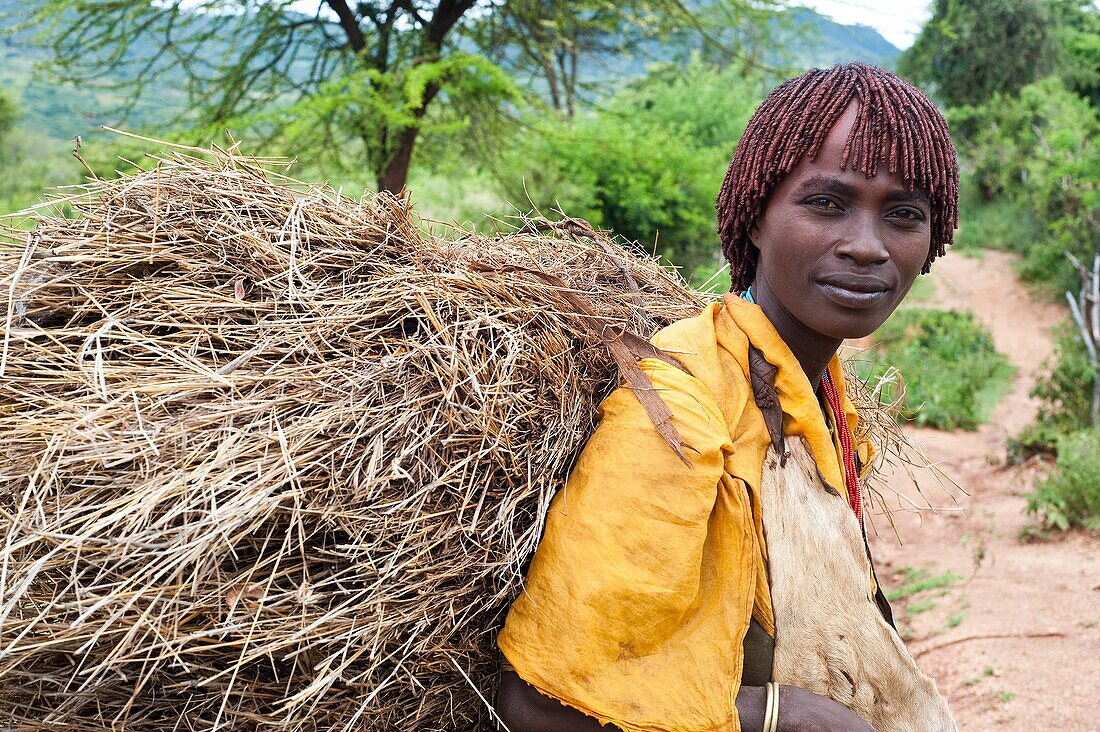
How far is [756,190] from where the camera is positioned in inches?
60.6

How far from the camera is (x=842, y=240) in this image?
1.46 m

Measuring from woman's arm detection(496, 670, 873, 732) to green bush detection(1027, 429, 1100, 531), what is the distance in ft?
17.3

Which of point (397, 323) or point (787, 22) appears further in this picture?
point (787, 22)

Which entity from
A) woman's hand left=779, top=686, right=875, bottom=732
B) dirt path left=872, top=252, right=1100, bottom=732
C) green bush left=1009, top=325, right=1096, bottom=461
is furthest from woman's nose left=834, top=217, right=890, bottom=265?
green bush left=1009, top=325, right=1096, bottom=461

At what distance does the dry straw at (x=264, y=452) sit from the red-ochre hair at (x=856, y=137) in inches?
14.5

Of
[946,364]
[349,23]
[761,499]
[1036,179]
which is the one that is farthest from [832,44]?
[761,499]

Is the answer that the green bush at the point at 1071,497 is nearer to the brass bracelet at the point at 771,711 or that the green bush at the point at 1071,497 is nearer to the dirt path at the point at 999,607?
the dirt path at the point at 999,607

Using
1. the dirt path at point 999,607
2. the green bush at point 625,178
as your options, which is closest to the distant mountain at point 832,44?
the green bush at point 625,178

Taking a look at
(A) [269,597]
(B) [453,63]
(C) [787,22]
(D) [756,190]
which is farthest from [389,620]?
(C) [787,22]

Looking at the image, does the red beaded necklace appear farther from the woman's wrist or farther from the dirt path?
the dirt path

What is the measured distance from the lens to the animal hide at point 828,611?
1.43 m

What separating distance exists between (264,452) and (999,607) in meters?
4.82

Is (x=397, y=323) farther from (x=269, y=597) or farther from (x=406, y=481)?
(x=269, y=597)

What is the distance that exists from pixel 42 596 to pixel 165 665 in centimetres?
17
